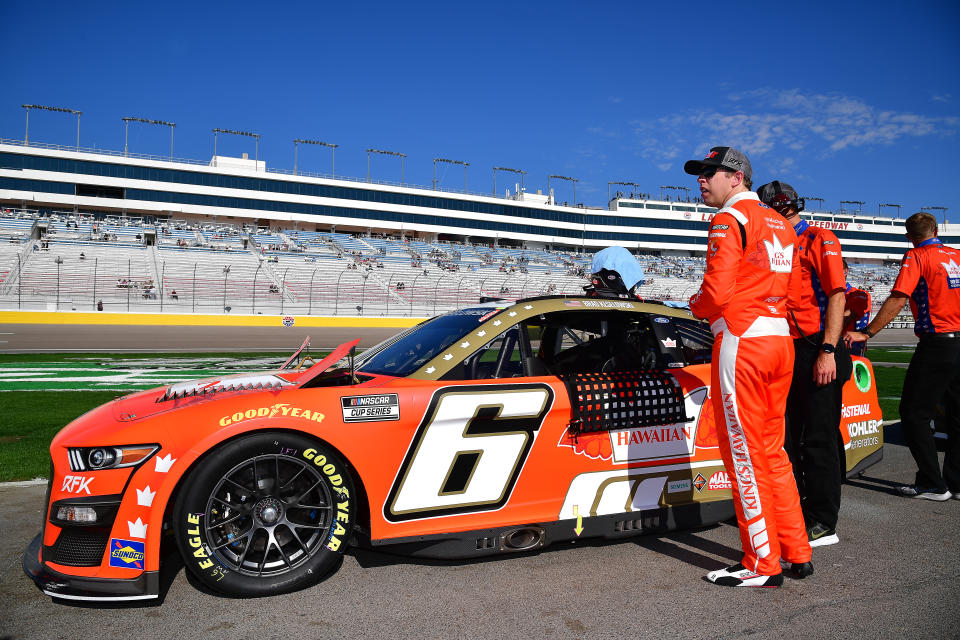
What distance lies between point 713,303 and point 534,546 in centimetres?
147

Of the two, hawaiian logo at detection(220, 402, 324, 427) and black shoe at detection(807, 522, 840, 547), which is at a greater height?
hawaiian logo at detection(220, 402, 324, 427)

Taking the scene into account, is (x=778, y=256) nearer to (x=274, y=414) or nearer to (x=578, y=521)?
(x=578, y=521)

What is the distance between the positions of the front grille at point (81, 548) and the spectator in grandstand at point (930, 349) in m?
4.62

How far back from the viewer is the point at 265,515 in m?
2.78

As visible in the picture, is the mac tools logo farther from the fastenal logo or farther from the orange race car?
the fastenal logo

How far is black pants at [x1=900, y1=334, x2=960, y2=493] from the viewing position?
4387 millimetres

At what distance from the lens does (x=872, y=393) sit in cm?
434

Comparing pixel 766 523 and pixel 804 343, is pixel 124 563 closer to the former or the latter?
pixel 766 523

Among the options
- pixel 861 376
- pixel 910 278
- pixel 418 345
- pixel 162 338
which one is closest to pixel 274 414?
pixel 418 345

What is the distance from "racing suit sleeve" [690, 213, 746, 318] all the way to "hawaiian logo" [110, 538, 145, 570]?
2.68 meters

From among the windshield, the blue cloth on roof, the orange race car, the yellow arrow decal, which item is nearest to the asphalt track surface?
the blue cloth on roof

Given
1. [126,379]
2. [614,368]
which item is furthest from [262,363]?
[614,368]

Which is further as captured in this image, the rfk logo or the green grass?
the green grass

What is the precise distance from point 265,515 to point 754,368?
2327 millimetres
